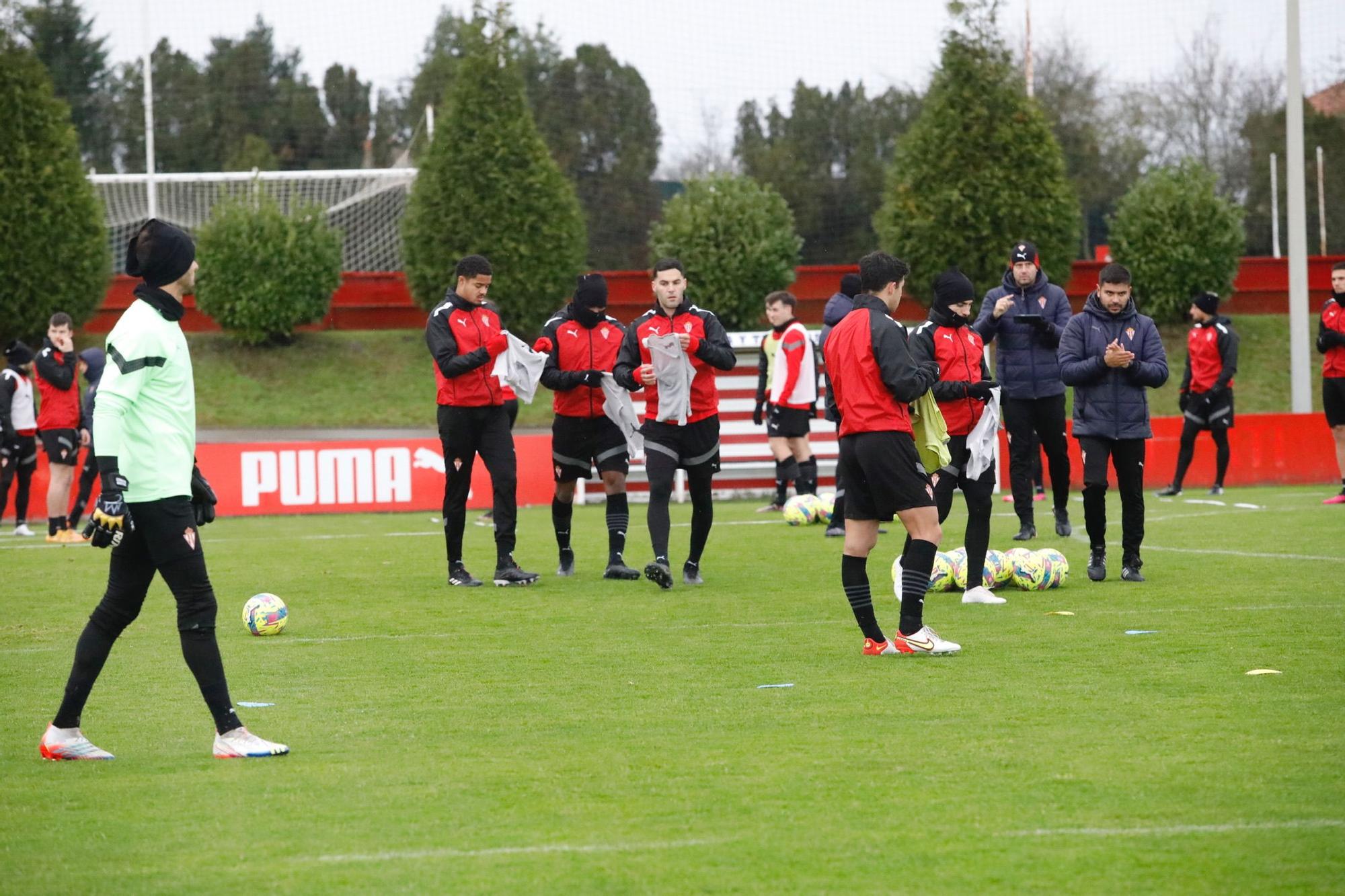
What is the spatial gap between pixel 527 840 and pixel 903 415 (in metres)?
3.69

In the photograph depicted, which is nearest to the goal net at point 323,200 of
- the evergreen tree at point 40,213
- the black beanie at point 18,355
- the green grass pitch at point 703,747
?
the evergreen tree at point 40,213

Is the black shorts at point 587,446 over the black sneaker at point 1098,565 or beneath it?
over

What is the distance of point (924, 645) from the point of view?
7984mm

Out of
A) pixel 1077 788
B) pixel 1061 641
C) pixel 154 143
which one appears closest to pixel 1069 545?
pixel 1061 641

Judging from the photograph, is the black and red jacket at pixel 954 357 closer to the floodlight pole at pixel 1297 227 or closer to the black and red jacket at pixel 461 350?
the black and red jacket at pixel 461 350

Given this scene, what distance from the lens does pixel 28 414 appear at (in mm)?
16922

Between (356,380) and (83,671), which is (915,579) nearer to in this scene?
(83,671)

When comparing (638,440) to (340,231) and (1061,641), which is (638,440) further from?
(340,231)

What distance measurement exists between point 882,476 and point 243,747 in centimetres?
327

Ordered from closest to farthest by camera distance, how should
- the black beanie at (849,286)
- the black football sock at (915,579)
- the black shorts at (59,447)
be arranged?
the black football sock at (915,579) < the black beanie at (849,286) < the black shorts at (59,447)

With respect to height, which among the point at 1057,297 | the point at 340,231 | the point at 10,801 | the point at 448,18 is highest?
the point at 448,18

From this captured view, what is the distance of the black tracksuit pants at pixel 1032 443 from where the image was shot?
524 inches

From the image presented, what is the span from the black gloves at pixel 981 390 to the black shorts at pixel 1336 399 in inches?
326

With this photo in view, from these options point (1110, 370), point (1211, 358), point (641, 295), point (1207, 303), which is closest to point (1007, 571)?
point (1110, 370)
